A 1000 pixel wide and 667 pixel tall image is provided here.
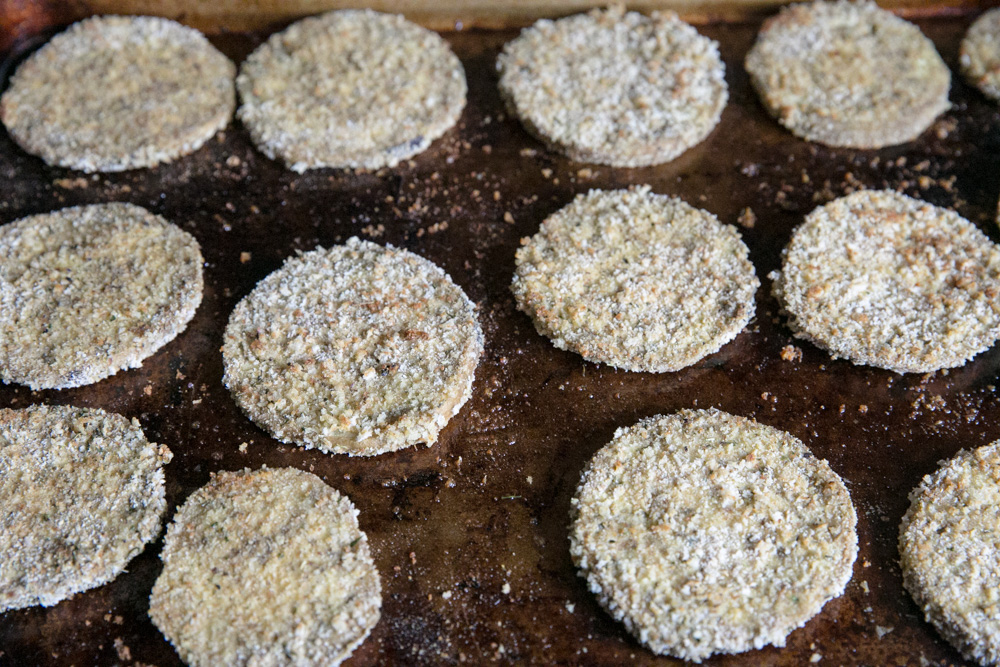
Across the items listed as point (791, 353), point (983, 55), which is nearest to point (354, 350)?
point (791, 353)

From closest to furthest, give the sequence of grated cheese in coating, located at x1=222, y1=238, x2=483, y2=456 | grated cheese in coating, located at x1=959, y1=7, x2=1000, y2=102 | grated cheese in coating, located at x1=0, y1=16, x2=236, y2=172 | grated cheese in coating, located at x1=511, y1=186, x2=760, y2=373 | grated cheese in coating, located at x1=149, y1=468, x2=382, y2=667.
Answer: grated cheese in coating, located at x1=149, y1=468, x2=382, y2=667
grated cheese in coating, located at x1=222, y1=238, x2=483, y2=456
grated cheese in coating, located at x1=511, y1=186, x2=760, y2=373
grated cheese in coating, located at x1=0, y1=16, x2=236, y2=172
grated cheese in coating, located at x1=959, y1=7, x2=1000, y2=102

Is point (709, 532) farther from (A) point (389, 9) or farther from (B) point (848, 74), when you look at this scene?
(A) point (389, 9)

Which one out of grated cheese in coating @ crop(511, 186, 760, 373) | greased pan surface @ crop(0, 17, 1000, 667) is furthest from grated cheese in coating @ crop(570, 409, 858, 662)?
grated cheese in coating @ crop(511, 186, 760, 373)

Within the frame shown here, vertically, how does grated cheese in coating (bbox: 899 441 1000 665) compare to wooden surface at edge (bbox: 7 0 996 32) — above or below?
below

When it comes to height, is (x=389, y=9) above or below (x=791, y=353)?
above

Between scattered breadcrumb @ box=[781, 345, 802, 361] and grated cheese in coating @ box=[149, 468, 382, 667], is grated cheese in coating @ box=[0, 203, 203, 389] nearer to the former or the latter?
grated cheese in coating @ box=[149, 468, 382, 667]

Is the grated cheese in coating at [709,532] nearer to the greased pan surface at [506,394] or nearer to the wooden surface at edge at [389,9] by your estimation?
the greased pan surface at [506,394]
